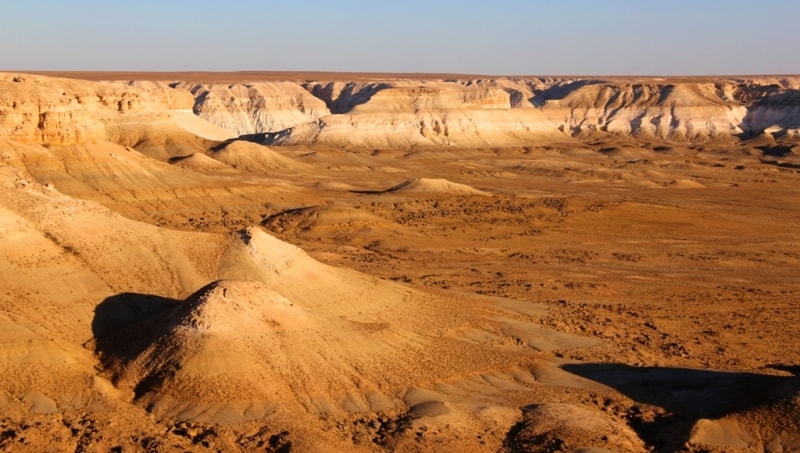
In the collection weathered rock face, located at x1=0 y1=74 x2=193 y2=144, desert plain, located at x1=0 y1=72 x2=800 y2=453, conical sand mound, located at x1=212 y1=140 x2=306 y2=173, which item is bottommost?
conical sand mound, located at x1=212 y1=140 x2=306 y2=173

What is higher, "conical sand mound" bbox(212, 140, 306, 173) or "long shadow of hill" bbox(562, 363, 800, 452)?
"long shadow of hill" bbox(562, 363, 800, 452)

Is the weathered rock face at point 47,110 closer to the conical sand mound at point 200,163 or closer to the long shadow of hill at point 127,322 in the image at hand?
the conical sand mound at point 200,163

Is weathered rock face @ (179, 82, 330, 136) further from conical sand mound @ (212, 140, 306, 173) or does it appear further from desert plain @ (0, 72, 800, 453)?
desert plain @ (0, 72, 800, 453)

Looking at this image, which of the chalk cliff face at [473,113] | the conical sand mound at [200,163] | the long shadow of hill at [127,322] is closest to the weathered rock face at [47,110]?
the conical sand mound at [200,163]

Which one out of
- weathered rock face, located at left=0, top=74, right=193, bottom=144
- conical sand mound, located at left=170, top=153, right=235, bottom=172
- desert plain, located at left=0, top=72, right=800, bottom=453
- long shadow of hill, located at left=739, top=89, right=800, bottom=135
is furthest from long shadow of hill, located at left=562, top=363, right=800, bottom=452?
long shadow of hill, located at left=739, top=89, right=800, bottom=135

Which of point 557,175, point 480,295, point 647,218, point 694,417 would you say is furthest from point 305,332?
point 557,175

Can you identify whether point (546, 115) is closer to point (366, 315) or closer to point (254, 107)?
point (254, 107)

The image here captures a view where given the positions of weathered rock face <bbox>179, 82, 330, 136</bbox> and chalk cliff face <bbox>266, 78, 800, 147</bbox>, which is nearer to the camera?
chalk cliff face <bbox>266, 78, 800, 147</bbox>
